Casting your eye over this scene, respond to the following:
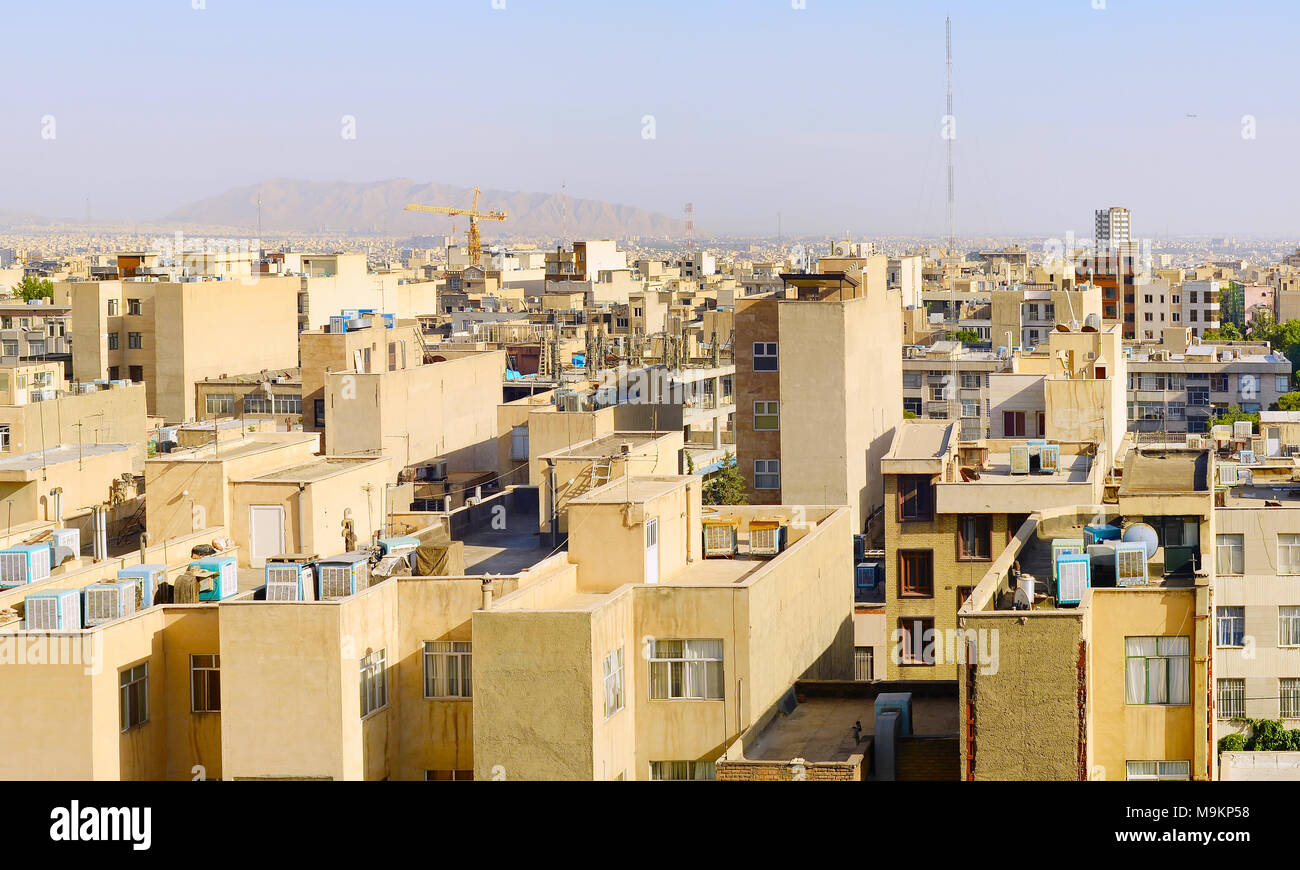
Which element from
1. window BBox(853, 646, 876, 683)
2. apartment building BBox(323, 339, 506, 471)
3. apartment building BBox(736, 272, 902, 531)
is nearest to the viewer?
window BBox(853, 646, 876, 683)

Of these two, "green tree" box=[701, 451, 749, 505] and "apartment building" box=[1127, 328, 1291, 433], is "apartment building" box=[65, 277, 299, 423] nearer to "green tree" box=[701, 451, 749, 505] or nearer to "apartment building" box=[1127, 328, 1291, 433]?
"green tree" box=[701, 451, 749, 505]

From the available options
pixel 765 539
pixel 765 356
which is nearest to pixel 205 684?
pixel 765 539

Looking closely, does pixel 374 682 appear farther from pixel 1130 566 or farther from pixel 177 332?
pixel 177 332

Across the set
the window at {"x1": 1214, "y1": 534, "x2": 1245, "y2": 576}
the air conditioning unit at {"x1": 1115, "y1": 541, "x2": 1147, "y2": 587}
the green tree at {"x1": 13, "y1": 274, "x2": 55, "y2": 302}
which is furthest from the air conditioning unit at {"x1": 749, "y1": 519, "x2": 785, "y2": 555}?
the green tree at {"x1": 13, "y1": 274, "x2": 55, "y2": 302}

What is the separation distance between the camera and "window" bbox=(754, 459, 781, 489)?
2511cm

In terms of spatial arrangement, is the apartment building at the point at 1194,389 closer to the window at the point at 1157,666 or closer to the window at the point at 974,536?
→ the window at the point at 974,536

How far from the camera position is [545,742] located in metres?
9.36

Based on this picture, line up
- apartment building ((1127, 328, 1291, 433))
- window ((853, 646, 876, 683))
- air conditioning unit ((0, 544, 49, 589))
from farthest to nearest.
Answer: apartment building ((1127, 328, 1291, 433)) → window ((853, 646, 876, 683)) → air conditioning unit ((0, 544, 49, 589))

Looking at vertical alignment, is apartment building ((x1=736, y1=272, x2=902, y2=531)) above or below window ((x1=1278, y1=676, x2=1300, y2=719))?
above

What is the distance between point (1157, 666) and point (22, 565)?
7.64 metres

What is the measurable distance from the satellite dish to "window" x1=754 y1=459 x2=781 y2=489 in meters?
14.3

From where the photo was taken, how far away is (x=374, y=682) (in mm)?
10188

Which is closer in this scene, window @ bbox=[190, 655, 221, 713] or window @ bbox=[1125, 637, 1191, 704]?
window @ bbox=[1125, 637, 1191, 704]

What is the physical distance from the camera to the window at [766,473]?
82.4 ft
